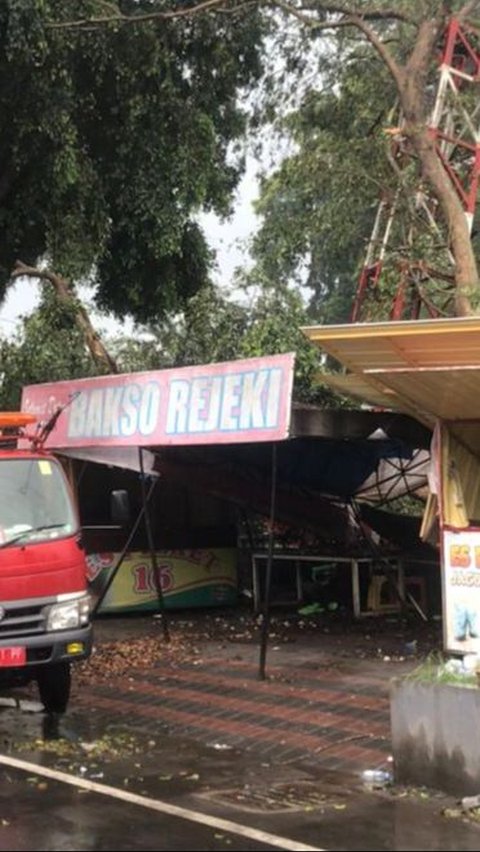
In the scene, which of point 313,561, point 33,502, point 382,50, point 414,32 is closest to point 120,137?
point 382,50

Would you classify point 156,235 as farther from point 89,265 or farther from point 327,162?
point 327,162

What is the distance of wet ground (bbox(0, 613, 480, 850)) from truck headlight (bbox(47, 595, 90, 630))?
84 cm

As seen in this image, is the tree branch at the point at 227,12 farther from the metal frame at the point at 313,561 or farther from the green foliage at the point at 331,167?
the metal frame at the point at 313,561

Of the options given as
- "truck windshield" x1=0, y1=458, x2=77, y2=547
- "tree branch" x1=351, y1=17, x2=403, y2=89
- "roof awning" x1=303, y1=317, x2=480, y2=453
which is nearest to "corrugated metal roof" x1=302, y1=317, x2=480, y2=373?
"roof awning" x1=303, y1=317, x2=480, y2=453

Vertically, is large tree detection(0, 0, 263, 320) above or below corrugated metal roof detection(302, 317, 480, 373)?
above

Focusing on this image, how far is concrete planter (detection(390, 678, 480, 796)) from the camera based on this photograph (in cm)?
599

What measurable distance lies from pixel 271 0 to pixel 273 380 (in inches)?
273

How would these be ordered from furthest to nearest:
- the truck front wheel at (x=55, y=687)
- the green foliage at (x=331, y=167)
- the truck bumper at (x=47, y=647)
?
A: the green foliage at (x=331, y=167), the truck front wheel at (x=55, y=687), the truck bumper at (x=47, y=647)

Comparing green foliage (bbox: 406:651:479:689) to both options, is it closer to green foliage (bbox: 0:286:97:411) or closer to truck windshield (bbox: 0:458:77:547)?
truck windshield (bbox: 0:458:77:547)

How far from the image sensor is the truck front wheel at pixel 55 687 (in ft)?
27.4

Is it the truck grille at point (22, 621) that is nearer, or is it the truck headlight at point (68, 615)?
the truck grille at point (22, 621)

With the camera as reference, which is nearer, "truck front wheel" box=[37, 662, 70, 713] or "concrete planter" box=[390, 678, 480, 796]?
"concrete planter" box=[390, 678, 480, 796]

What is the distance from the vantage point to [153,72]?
1398 centimetres

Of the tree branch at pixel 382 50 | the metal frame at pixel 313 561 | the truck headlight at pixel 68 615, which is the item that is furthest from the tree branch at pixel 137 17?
the truck headlight at pixel 68 615
